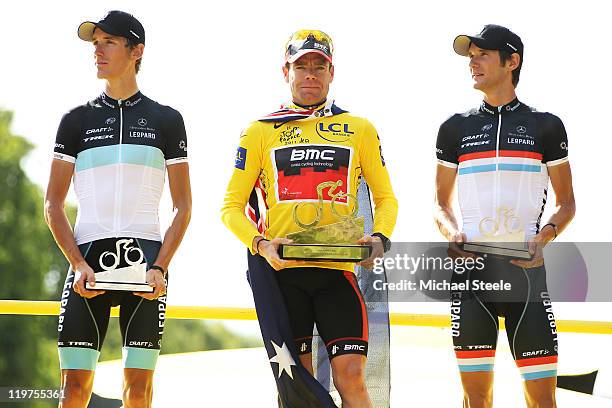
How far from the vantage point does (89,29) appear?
19.4ft

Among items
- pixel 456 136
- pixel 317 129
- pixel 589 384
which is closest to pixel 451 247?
pixel 456 136

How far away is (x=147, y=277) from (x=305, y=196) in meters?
0.93

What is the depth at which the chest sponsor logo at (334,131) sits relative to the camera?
219 inches

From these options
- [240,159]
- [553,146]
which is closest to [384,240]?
[240,159]

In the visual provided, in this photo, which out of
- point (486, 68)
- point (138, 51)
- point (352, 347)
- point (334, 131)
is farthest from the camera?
point (486, 68)

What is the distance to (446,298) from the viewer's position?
6.56m

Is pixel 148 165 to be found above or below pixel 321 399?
above

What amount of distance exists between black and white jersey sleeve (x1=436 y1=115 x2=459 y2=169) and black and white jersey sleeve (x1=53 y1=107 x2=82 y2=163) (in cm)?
199

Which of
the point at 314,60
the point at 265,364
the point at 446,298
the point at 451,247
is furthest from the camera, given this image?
the point at 265,364

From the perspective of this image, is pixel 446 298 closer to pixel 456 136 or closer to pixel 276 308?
pixel 456 136

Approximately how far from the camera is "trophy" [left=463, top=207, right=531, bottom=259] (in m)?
5.96

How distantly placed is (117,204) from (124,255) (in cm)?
27

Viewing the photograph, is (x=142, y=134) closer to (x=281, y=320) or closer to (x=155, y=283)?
(x=155, y=283)

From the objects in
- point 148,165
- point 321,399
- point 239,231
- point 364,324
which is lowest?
point 321,399
